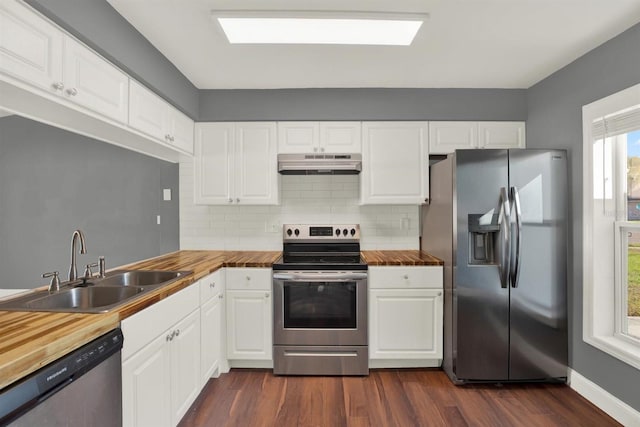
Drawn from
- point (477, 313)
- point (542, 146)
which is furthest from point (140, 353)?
point (542, 146)

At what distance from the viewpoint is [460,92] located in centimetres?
290

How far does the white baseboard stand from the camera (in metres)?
1.96

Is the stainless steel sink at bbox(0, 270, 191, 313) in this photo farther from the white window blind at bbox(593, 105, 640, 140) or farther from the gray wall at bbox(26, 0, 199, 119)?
the white window blind at bbox(593, 105, 640, 140)

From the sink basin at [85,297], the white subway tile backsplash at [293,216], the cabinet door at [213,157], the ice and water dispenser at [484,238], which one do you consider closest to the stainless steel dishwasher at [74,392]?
the sink basin at [85,297]

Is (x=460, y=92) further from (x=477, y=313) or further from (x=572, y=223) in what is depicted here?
(x=477, y=313)

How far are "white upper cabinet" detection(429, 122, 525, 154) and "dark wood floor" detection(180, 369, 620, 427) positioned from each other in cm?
197

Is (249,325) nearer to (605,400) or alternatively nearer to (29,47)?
(29,47)

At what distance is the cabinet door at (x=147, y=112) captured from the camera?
198cm

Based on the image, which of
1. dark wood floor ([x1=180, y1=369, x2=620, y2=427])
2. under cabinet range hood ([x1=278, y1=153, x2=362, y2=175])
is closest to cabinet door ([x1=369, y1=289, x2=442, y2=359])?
dark wood floor ([x1=180, y1=369, x2=620, y2=427])

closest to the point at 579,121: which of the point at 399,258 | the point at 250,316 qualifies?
the point at 399,258

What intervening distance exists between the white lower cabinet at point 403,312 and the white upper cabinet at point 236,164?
4.15 feet

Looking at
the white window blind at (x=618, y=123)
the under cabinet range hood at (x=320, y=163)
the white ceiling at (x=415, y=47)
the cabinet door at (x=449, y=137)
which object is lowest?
the under cabinet range hood at (x=320, y=163)

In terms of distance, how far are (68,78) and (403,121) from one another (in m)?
2.41

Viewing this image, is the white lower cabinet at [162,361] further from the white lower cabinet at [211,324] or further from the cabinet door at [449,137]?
the cabinet door at [449,137]
